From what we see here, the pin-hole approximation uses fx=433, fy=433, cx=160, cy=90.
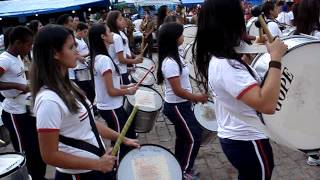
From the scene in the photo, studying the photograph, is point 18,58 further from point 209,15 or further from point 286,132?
point 286,132

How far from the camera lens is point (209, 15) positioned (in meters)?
2.32

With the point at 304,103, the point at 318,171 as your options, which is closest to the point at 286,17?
the point at 318,171

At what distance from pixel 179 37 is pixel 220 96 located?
202 centimetres

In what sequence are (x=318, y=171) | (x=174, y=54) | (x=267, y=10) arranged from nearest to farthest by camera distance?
1. (x=174, y=54)
2. (x=318, y=171)
3. (x=267, y=10)

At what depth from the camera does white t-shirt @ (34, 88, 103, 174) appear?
2264 mm

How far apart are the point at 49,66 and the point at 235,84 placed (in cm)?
101

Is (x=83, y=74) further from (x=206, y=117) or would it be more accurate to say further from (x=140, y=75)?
(x=206, y=117)

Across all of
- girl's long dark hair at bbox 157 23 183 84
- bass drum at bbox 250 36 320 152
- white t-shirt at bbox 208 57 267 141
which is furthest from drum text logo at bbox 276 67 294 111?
girl's long dark hair at bbox 157 23 183 84

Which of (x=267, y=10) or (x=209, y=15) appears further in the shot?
(x=267, y=10)

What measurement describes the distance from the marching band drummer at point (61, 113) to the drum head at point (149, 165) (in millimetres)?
483

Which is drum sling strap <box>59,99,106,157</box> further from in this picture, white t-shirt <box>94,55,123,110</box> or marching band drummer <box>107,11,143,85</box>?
marching band drummer <box>107,11,143,85</box>

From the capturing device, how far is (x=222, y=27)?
7.55 feet

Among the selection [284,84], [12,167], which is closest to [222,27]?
[284,84]

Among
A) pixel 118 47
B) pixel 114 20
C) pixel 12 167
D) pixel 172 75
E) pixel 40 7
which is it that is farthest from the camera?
pixel 40 7
